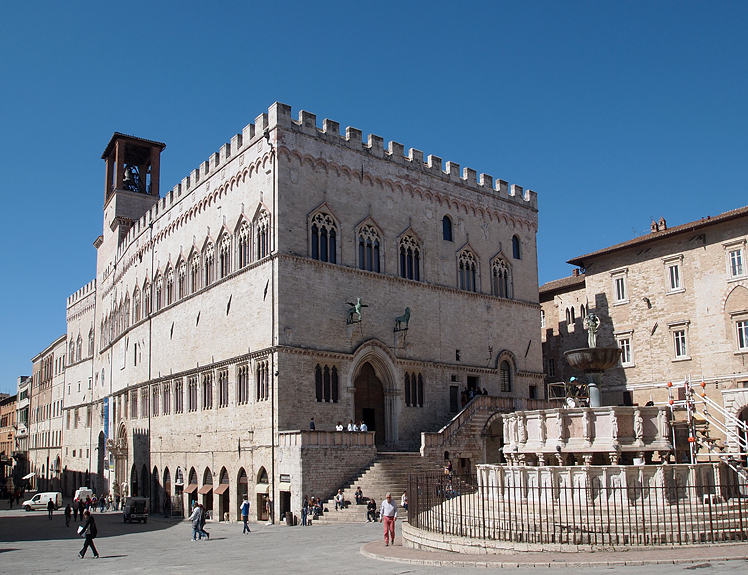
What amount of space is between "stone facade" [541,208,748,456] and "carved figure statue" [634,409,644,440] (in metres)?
17.0

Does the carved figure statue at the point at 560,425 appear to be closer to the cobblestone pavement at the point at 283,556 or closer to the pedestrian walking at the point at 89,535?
the cobblestone pavement at the point at 283,556

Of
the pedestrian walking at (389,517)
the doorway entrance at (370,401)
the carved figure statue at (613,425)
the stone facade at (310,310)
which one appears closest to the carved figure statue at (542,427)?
the carved figure statue at (613,425)

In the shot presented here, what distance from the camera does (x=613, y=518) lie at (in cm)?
1520

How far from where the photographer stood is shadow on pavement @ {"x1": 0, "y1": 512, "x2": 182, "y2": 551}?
2848cm

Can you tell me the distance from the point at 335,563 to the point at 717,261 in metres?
26.4

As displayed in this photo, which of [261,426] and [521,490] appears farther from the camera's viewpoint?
[261,426]

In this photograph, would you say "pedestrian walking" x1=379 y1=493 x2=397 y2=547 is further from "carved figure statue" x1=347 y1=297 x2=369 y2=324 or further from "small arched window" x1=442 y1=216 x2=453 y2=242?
"small arched window" x1=442 y1=216 x2=453 y2=242

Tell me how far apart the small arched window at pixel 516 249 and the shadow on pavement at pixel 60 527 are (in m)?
21.6

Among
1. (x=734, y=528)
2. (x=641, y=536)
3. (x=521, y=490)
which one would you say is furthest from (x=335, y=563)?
(x=734, y=528)

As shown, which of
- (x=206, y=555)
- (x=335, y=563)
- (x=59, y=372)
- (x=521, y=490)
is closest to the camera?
(x=335, y=563)

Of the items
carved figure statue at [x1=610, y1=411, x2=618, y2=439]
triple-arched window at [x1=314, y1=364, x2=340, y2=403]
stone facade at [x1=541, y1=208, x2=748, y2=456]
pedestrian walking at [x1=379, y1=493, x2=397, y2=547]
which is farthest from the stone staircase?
stone facade at [x1=541, y1=208, x2=748, y2=456]

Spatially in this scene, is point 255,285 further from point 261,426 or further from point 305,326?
point 261,426

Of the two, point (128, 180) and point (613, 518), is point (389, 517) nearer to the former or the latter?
point (613, 518)

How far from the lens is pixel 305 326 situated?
1190 inches
